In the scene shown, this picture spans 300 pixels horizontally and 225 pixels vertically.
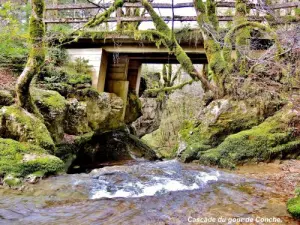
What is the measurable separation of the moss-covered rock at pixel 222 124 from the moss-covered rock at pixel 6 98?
471 cm

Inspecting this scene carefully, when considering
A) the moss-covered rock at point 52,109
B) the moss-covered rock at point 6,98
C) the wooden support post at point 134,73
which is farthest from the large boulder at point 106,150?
the moss-covered rock at point 6,98

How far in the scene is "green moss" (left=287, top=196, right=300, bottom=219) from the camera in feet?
12.8

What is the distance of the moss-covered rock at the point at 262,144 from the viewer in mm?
7141

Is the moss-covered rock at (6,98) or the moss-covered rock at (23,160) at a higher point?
the moss-covered rock at (6,98)

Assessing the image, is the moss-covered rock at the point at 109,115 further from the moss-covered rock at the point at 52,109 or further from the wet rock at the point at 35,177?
the wet rock at the point at 35,177

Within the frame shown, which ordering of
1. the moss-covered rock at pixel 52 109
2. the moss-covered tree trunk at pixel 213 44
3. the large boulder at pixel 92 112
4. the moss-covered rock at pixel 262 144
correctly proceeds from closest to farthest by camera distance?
the moss-covered rock at pixel 262 144 → the moss-covered rock at pixel 52 109 → the moss-covered tree trunk at pixel 213 44 → the large boulder at pixel 92 112

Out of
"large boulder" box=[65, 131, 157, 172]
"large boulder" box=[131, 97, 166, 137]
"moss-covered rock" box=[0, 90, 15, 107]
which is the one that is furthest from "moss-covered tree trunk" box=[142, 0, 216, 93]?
"large boulder" box=[131, 97, 166, 137]

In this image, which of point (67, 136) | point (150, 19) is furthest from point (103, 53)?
point (67, 136)

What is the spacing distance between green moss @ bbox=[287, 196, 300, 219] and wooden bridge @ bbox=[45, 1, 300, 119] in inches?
250

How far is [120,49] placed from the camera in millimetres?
11320

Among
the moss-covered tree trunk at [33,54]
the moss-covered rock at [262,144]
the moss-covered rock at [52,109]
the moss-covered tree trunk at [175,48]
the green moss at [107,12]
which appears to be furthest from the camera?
the moss-covered tree trunk at [175,48]

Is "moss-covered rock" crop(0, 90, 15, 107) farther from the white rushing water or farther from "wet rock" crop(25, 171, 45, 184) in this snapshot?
the white rushing water

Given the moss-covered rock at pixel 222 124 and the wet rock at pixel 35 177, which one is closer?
the wet rock at pixel 35 177

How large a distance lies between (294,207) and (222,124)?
4.42 metres
